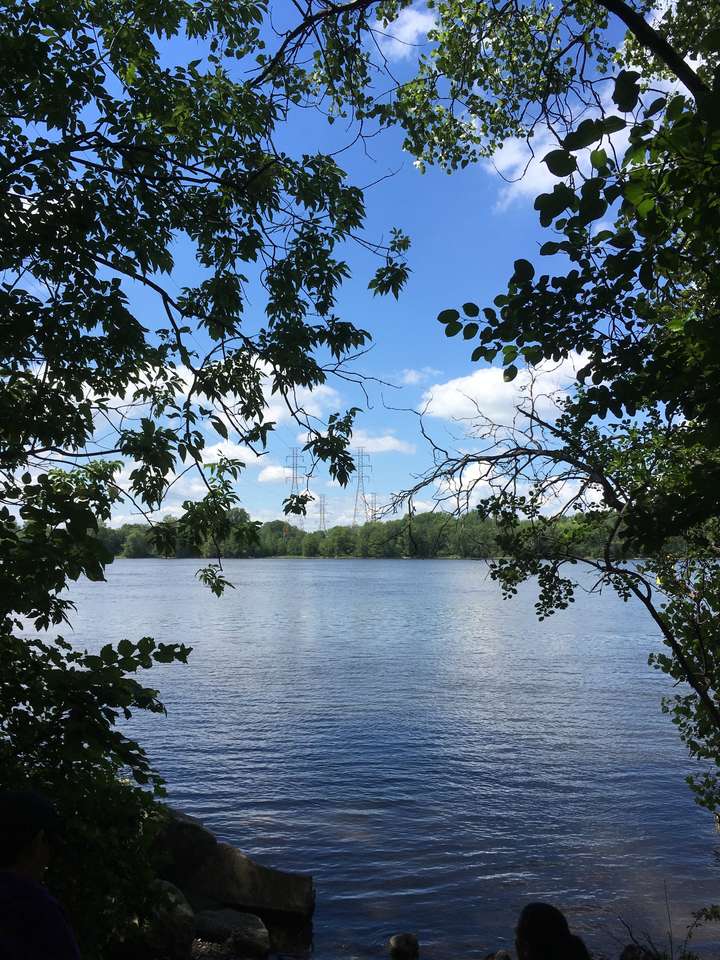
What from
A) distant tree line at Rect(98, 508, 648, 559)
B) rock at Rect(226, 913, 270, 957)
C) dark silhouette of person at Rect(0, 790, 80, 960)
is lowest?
rock at Rect(226, 913, 270, 957)

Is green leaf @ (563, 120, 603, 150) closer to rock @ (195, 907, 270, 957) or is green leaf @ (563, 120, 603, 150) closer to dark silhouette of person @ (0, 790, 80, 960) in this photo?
dark silhouette of person @ (0, 790, 80, 960)

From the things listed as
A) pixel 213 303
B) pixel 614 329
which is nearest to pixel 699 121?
pixel 614 329

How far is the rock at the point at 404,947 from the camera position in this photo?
1087 centimetres

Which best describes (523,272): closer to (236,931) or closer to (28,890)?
(28,890)

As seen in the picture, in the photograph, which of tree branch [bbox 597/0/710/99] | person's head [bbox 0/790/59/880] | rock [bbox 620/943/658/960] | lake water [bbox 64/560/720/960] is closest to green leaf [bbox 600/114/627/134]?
tree branch [bbox 597/0/710/99]

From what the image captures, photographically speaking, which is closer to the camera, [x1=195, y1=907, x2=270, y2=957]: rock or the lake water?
[x1=195, y1=907, x2=270, y2=957]: rock

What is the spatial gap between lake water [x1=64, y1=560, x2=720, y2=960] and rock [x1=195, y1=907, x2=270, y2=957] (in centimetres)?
123

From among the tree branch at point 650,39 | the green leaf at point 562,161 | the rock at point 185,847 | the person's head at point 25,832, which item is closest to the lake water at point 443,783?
the rock at point 185,847

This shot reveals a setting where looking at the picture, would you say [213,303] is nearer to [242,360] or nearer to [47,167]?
[242,360]

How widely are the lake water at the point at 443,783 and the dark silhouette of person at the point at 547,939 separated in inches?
154

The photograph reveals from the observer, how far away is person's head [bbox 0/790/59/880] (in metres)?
2.74

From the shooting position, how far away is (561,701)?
2967 cm

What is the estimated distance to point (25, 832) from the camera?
2756 mm

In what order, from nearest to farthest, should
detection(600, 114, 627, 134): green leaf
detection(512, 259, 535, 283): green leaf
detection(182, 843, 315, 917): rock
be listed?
detection(600, 114, 627, 134): green leaf → detection(512, 259, 535, 283): green leaf → detection(182, 843, 315, 917): rock
